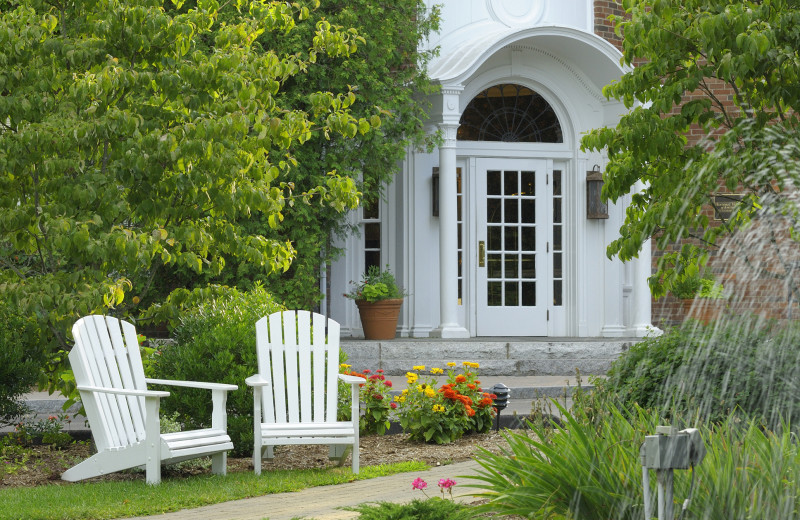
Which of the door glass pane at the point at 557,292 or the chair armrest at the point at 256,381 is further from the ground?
the door glass pane at the point at 557,292

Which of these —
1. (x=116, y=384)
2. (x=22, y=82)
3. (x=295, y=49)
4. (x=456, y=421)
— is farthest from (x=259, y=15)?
(x=295, y=49)

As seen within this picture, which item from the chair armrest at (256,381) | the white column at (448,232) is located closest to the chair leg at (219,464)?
the chair armrest at (256,381)

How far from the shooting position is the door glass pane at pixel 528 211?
14.7 metres

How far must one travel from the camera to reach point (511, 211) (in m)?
14.6

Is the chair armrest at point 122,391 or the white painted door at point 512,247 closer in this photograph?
the chair armrest at point 122,391

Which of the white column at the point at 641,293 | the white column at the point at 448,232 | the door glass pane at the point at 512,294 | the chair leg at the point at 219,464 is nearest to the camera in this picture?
the chair leg at the point at 219,464

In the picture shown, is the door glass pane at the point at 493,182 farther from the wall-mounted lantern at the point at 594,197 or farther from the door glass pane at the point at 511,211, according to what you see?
the wall-mounted lantern at the point at 594,197

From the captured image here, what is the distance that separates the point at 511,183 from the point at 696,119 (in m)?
7.51

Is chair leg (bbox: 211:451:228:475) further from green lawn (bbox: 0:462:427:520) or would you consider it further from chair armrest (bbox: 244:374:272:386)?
chair armrest (bbox: 244:374:272:386)

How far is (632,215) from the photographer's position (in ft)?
25.2

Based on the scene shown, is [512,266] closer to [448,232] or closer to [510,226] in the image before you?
[510,226]

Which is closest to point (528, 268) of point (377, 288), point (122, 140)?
point (377, 288)

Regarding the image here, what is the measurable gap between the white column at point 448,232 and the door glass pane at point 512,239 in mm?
1290

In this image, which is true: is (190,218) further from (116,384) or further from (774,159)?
(774,159)
